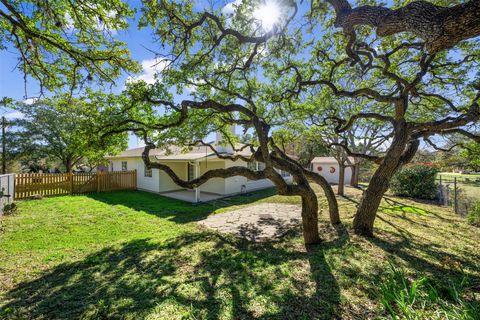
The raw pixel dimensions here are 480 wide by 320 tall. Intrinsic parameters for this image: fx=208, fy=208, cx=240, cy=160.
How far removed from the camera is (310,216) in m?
4.96

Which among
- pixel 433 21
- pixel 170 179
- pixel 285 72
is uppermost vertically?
pixel 285 72

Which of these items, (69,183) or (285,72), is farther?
(69,183)

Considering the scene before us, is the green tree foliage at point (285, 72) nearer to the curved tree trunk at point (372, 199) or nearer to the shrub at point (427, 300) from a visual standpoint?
the curved tree trunk at point (372, 199)

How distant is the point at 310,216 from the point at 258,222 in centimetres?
294

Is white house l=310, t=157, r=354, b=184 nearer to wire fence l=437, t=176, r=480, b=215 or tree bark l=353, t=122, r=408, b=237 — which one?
wire fence l=437, t=176, r=480, b=215

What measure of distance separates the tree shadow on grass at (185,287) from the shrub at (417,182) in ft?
39.6

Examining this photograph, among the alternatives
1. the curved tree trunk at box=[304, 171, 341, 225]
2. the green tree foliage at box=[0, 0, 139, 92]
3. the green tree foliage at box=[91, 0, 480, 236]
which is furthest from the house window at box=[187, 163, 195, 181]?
the curved tree trunk at box=[304, 171, 341, 225]

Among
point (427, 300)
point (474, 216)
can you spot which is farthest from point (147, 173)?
point (474, 216)

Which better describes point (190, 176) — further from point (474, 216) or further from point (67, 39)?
point (474, 216)

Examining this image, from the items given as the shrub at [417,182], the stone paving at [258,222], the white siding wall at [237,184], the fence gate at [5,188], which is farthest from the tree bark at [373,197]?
the fence gate at [5,188]

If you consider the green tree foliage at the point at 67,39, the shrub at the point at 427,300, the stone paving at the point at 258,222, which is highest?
the green tree foliage at the point at 67,39

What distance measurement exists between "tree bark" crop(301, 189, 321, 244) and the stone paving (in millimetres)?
1133

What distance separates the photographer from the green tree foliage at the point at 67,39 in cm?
424

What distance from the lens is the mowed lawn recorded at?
2.65 metres
